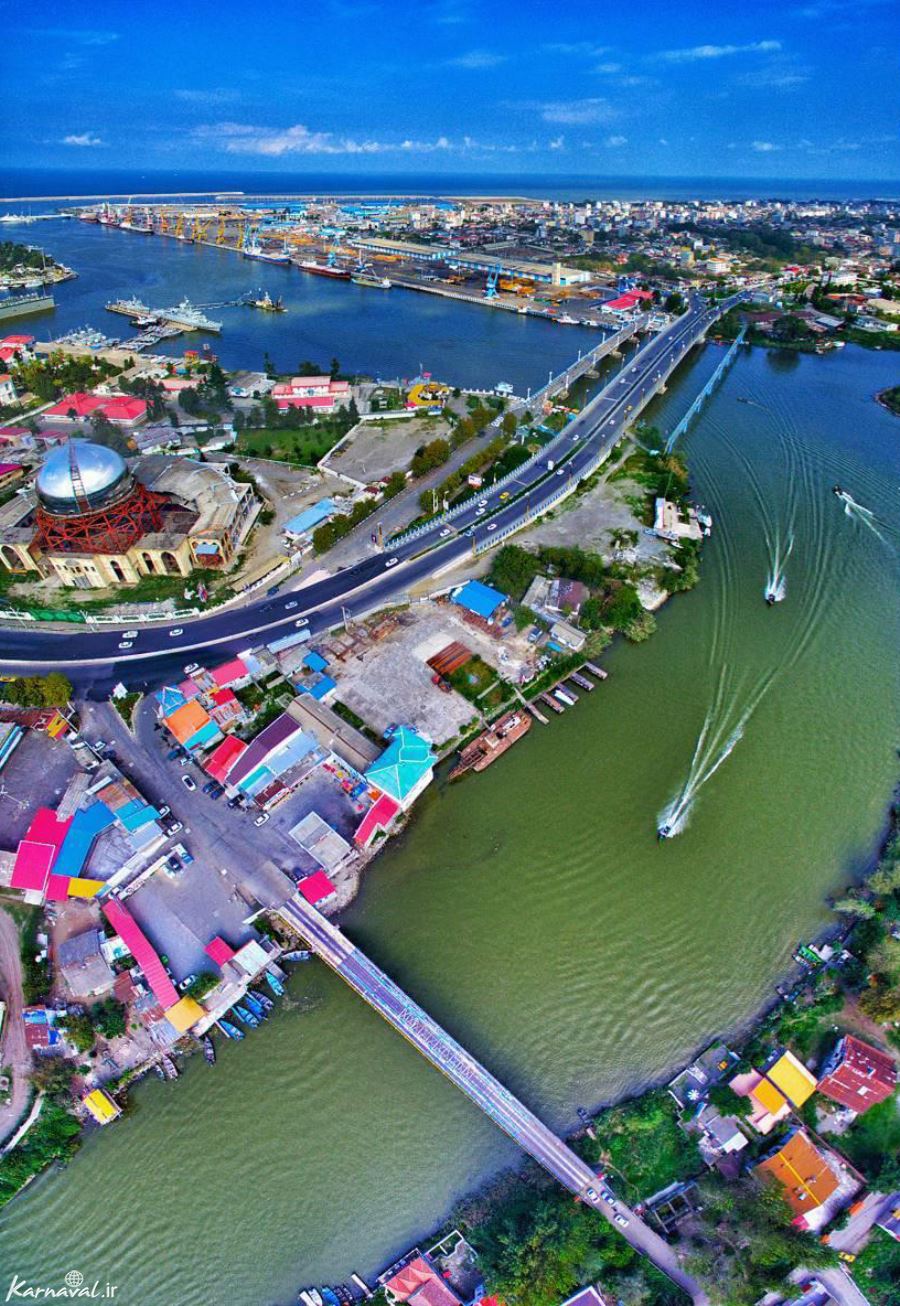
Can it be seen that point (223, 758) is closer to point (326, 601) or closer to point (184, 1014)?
point (184, 1014)

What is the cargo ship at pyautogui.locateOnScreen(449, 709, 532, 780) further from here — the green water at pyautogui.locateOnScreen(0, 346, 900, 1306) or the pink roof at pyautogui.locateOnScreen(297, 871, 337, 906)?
the pink roof at pyautogui.locateOnScreen(297, 871, 337, 906)

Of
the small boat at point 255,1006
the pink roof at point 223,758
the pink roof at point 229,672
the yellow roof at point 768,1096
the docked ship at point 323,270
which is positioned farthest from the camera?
the docked ship at point 323,270

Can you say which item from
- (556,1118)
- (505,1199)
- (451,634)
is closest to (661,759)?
(451,634)

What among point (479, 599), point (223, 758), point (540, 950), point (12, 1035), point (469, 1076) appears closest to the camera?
point (469, 1076)

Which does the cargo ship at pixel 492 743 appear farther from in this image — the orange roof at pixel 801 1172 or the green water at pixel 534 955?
the orange roof at pixel 801 1172

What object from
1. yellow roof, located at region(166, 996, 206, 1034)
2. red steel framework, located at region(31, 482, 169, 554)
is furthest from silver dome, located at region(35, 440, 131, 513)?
yellow roof, located at region(166, 996, 206, 1034)

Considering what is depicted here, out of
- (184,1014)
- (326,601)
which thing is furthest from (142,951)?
(326,601)

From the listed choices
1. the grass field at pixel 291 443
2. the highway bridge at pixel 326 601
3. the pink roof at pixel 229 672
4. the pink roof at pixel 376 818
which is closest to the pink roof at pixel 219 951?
the pink roof at pixel 376 818
